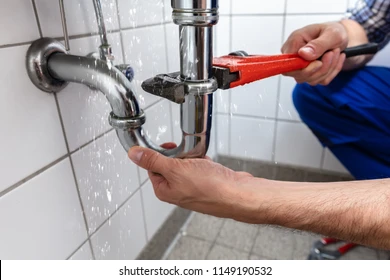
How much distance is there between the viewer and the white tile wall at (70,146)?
13.6 inches

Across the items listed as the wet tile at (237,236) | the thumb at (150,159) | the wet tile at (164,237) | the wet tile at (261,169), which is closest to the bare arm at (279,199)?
the thumb at (150,159)

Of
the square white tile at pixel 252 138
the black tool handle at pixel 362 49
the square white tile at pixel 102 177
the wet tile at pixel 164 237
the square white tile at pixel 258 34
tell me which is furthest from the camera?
the square white tile at pixel 252 138

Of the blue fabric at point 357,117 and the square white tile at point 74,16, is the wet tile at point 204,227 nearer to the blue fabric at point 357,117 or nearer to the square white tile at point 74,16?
the blue fabric at point 357,117

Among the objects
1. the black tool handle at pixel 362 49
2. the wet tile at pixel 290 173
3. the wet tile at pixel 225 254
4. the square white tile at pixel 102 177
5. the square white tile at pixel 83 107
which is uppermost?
the black tool handle at pixel 362 49

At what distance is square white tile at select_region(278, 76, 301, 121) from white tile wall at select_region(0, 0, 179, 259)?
37 centimetres

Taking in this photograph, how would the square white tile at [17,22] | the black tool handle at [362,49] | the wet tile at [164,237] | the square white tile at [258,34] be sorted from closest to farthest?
the square white tile at [17,22] < the black tool handle at [362,49] < the wet tile at [164,237] < the square white tile at [258,34]

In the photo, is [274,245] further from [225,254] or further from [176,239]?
[176,239]

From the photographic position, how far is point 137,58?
0.54 meters

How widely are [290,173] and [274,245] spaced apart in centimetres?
24

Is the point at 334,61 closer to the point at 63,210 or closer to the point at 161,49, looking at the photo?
the point at 161,49

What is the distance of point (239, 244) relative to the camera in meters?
0.83

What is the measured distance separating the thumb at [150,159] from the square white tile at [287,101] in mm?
574

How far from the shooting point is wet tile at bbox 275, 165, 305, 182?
0.94 meters

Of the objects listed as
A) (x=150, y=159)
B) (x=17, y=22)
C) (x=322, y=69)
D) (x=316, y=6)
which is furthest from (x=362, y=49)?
(x=17, y=22)
